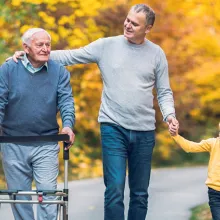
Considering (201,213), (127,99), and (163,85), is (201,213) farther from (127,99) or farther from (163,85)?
(127,99)

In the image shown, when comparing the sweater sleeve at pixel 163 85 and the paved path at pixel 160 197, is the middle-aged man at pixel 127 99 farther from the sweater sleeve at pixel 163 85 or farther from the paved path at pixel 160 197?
the paved path at pixel 160 197

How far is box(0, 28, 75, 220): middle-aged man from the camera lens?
6004 millimetres

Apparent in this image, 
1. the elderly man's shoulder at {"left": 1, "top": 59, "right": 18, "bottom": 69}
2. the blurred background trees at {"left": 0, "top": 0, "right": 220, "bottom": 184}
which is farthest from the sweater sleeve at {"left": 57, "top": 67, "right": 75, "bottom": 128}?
the blurred background trees at {"left": 0, "top": 0, "right": 220, "bottom": 184}

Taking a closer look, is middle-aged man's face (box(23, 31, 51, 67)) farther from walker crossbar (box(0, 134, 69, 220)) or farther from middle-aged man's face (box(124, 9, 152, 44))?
middle-aged man's face (box(124, 9, 152, 44))

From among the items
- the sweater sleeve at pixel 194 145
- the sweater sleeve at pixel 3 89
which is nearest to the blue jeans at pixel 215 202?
the sweater sleeve at pixel 194 145

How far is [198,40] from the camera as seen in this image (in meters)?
15.1

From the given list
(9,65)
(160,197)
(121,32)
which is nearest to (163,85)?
(9,65)

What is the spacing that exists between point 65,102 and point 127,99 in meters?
0.57

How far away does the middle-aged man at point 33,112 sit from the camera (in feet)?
19.7

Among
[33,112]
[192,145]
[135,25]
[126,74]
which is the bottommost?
[192,145]

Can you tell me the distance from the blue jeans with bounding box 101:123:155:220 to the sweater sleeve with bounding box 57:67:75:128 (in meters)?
0.52

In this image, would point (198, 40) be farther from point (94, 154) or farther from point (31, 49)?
point (31, 49)

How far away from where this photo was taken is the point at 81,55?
6.60 m

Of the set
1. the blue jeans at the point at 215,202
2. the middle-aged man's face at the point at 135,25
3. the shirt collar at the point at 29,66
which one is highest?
the middle-aged man's face at the point at 135,25
